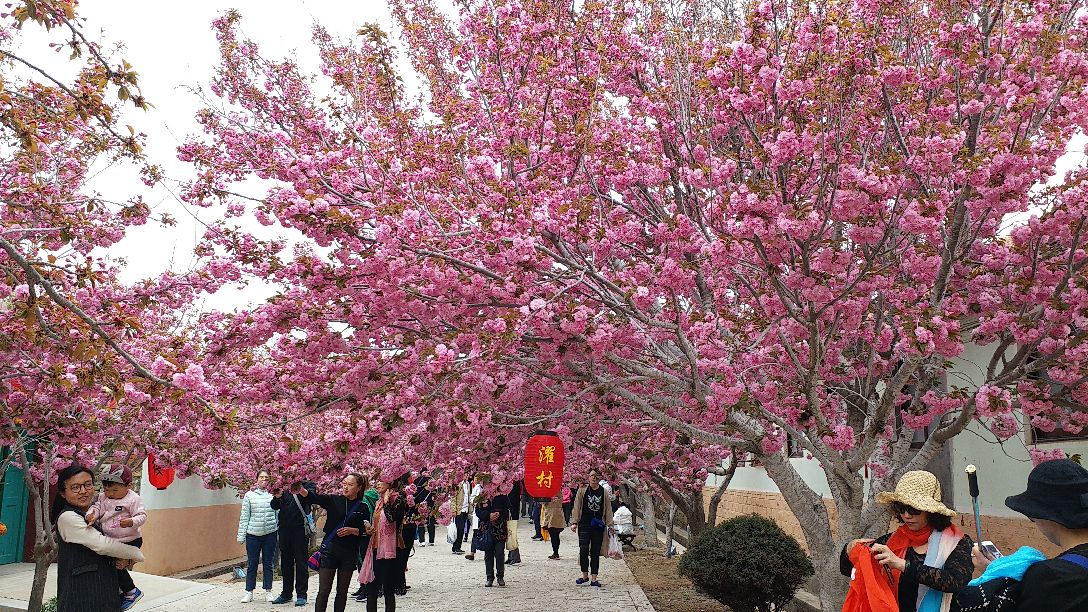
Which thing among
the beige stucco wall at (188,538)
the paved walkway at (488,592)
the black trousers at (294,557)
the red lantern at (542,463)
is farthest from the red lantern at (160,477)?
the red lantern at (542,463)

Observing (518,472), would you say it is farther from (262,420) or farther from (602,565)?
(602,565)

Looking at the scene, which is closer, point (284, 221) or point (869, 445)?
point (284, 221)

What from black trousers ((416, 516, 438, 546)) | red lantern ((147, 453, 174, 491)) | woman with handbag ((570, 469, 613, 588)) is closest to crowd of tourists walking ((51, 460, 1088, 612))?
woman with handbag ((570, 469, 613, 588))

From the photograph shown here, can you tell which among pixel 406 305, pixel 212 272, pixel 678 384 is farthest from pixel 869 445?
pixel 212 272

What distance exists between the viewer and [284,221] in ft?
20.7

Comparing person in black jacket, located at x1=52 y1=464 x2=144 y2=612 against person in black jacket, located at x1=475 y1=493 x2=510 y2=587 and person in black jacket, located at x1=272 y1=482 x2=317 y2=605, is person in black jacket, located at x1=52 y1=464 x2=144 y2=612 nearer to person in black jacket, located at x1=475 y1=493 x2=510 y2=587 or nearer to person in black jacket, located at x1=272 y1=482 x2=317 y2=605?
person in black jacket, located at x1=272 y1=482 x2=317 y2=605

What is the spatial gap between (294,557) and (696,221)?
7797 millimetres

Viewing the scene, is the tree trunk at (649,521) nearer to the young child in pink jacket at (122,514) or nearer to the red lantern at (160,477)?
the red lantern at (160,477)

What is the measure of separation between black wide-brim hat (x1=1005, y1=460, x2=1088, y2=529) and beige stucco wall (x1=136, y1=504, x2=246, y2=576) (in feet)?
→ 52.2

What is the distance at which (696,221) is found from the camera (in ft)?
24.8

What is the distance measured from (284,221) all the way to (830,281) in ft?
13.6

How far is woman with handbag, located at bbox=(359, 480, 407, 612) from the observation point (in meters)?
9.45

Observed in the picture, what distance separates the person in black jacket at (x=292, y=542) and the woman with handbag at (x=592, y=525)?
4.54 m

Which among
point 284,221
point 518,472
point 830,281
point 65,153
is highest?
point 65,153
